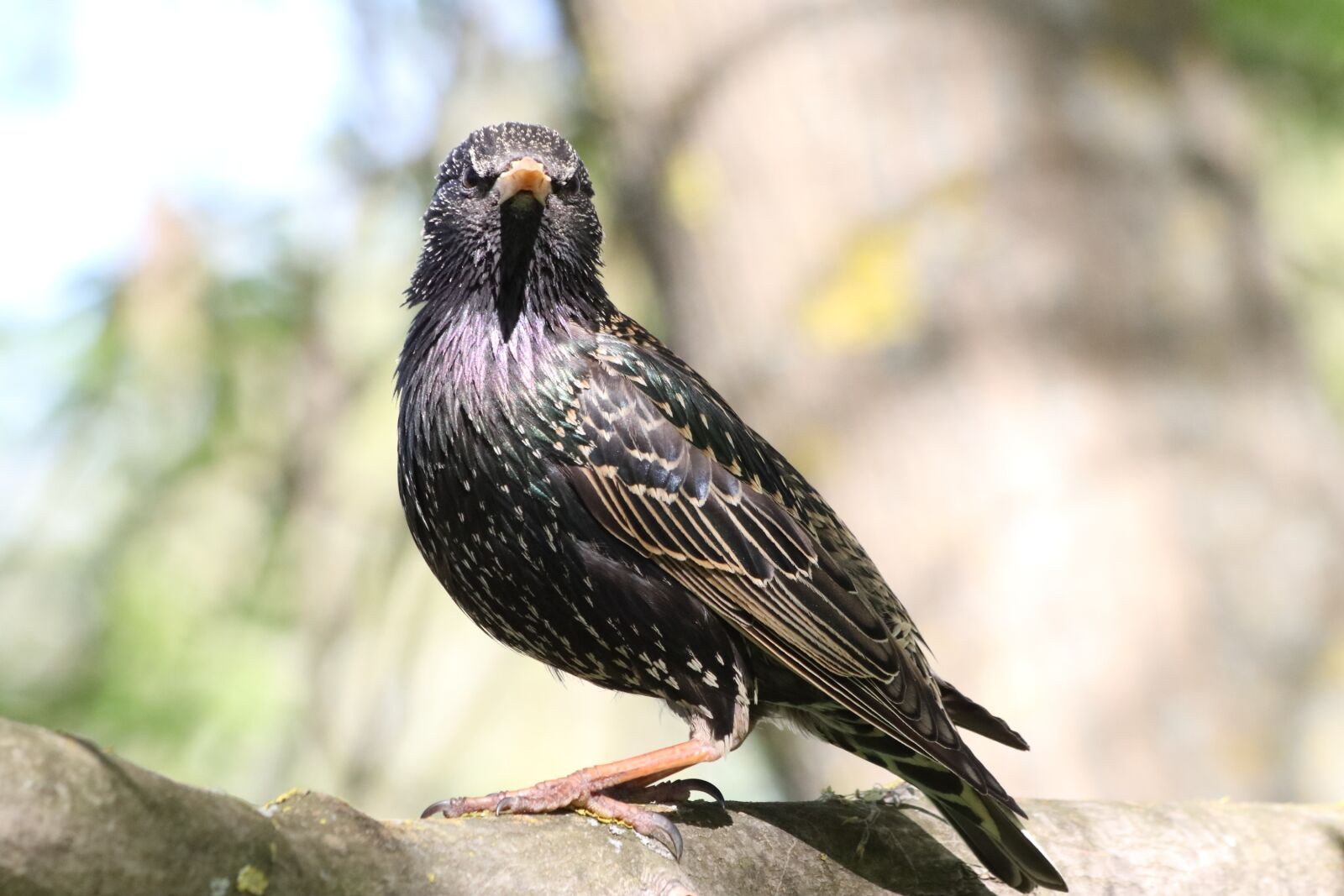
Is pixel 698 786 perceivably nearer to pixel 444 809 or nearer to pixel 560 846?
pixel 444 809

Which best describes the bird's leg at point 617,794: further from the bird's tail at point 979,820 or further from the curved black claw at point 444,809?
the bird's tail at point 979,820

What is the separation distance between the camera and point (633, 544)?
10.1 ft

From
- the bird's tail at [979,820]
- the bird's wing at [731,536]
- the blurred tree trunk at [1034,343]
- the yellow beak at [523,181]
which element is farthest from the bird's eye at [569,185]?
the blurred tree trunk at [1034,343]

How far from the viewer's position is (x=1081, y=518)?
455cm

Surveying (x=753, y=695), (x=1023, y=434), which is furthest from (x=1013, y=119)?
(x=753, y=695)

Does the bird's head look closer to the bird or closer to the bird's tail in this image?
the bird

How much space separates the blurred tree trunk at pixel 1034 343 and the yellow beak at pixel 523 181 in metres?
1.81

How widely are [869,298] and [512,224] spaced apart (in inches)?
72.5

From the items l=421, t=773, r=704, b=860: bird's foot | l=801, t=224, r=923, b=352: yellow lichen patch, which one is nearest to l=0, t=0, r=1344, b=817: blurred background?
l=801, t=224, r=923, b=352: yellow lichen patch

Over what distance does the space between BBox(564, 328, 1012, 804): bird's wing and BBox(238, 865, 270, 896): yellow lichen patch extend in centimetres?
138

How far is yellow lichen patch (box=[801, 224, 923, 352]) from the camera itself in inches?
190

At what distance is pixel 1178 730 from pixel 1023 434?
3.44 feet

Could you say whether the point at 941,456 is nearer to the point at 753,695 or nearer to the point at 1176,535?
the point at 1176,535

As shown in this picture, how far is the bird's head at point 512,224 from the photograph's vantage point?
3361 millimetres
